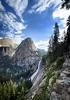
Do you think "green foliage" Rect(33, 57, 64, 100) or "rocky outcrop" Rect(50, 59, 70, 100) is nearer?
"rocky outcrop" Rect(50, 59, 70, 100)

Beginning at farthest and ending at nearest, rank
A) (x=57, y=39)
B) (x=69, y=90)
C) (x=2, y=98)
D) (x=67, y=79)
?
(x=57, y=39) < (x=2, y=98) < (x=67, y=79) < (x=69, y=90)

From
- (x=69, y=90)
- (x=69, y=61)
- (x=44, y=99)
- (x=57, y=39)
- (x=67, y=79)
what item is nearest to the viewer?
(x=69, y=90)

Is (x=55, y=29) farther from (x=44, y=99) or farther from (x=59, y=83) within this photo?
(x=59, y=83)

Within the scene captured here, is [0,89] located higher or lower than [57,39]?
lower

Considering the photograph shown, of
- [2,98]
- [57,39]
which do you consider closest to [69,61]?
[2,98]

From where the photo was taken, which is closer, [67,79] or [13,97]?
[67,79]

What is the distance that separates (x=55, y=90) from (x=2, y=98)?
5291 cm

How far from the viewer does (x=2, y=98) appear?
78.6 meters

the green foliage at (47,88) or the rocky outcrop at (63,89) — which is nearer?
the rocky outcrop at (63,89)

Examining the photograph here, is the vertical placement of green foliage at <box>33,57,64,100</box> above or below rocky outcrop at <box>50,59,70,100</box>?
below

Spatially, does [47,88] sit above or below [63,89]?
below

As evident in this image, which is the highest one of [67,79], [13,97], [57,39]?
[57,39]

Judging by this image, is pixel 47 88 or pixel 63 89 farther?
pixel 47 88

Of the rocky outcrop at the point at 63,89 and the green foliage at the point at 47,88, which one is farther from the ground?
the rocky outcrop at the point at 63,89
